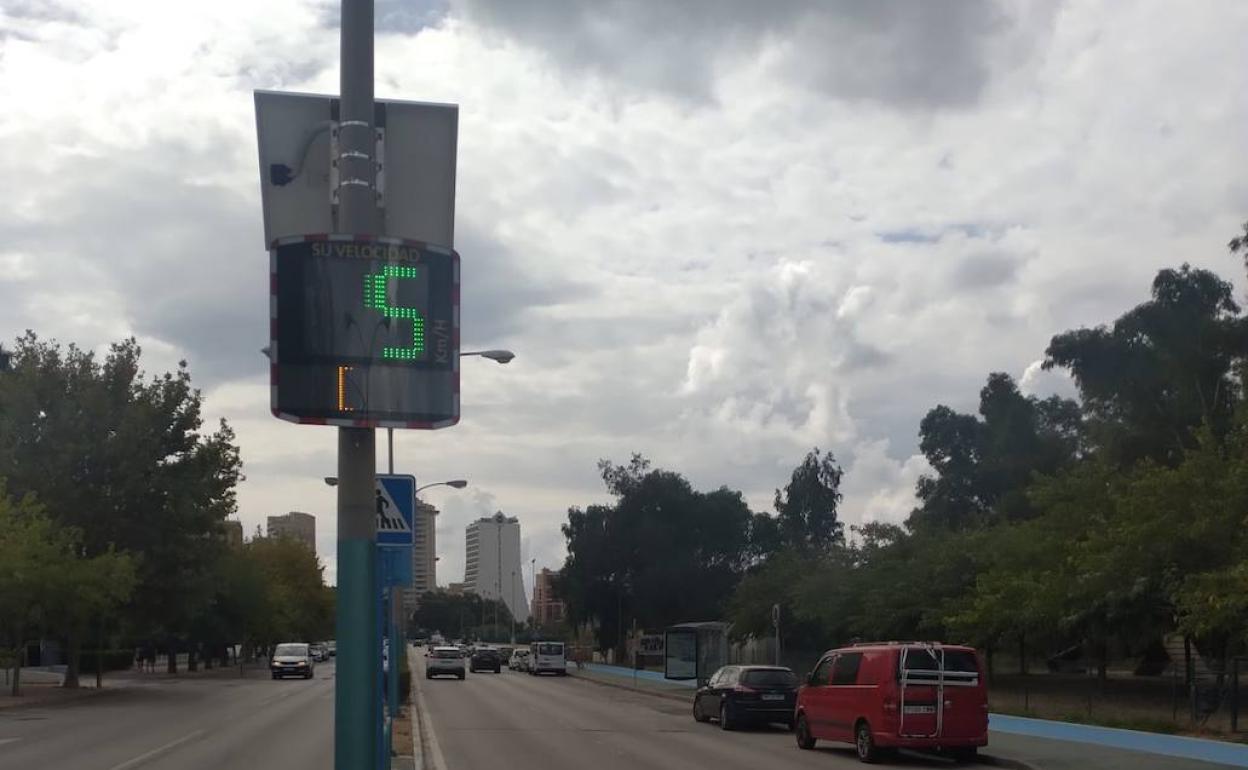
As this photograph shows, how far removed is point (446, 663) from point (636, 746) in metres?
39.6

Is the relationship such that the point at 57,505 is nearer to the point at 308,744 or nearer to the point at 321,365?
the point at 308,744

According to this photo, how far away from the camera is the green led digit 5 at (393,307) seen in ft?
23.0

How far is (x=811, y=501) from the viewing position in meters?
96.7

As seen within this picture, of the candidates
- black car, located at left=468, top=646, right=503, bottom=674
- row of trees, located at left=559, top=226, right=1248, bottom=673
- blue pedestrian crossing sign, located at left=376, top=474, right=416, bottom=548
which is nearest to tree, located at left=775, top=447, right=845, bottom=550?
row of trees, located at left=559, top=226, right=1248, bottom=673

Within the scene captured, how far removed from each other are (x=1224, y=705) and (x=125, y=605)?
4261cm

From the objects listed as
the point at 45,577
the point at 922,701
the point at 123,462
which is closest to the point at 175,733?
the point at 922,701

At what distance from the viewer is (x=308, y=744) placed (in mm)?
24094

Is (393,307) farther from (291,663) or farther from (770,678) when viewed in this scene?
(291,663)

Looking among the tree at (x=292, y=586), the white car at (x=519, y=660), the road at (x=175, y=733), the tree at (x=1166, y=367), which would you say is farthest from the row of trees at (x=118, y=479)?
the tree at (x=1166, y=367)

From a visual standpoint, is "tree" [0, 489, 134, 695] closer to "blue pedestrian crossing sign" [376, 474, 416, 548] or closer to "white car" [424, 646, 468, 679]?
"white car" [424, 646, 468, 679]

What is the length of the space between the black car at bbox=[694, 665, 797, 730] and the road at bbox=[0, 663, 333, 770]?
9053 mm

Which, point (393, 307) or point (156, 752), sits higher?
point (393, 307)

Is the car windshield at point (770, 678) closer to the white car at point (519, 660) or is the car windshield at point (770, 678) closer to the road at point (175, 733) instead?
the road at point (175, 733)

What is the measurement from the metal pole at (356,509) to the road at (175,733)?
13763 mm
